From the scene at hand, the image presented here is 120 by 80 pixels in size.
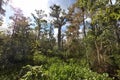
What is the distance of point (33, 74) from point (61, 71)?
8.95 metres

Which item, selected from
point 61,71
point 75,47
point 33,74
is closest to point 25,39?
point 75,47

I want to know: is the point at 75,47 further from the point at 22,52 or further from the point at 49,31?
the point at 49,31

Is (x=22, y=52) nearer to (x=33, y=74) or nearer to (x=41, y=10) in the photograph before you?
(x=41, y=10)

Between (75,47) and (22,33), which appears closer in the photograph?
(75,47)

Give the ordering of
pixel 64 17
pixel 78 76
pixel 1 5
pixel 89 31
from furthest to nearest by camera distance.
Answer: pixel 64 17, pixel 89 31, pixel 1 5, pixel 78 76

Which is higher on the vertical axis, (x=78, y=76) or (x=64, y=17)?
(x=64, y=17)

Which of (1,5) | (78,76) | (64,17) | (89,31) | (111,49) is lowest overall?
(78,76)

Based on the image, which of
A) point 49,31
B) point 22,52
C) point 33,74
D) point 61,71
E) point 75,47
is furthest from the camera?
point 49,31

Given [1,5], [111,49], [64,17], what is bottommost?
[111,49]

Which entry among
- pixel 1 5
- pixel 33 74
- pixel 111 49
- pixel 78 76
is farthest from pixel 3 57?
pixel 33 74

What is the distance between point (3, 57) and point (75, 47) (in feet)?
44.7

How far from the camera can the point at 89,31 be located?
33.1 metres

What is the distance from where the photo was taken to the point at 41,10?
51.7 metres

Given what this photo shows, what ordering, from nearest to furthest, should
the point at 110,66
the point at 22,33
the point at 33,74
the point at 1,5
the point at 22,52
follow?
1. the point at 33,74
2. the point at 1,5
3. the point at 110,66
4. the point at 22,52
5. the point at 22,33
